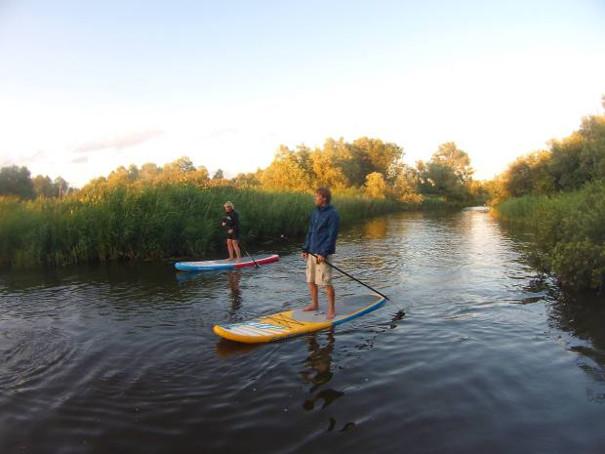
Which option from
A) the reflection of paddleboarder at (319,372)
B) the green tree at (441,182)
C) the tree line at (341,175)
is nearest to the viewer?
the reflection of paddleboarder at (319,372)

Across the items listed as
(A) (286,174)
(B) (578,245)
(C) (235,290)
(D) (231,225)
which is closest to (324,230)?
(C) (235,290)

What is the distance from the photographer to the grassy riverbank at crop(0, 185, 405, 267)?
14211mm

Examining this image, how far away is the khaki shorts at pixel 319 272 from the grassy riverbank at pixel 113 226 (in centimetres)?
897

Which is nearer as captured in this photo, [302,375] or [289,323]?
[302,375]

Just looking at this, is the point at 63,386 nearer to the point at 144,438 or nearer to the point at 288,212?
the point at 144,438

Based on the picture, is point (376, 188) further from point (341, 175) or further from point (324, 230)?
point (324, 230)

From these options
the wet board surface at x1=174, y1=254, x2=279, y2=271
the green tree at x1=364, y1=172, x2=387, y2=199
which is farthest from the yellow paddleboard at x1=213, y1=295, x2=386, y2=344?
the green tree at x1=364, y1=172, x2=387, y2=199

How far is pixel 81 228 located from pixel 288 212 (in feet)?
35.4

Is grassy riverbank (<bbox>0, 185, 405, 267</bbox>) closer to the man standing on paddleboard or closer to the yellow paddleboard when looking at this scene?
the yellow paddleboard

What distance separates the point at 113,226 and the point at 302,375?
37.2 feet

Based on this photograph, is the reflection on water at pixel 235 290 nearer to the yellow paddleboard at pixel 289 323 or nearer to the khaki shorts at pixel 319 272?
the yellow paddleboard at pixel 289 323

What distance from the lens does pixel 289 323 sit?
7492mm

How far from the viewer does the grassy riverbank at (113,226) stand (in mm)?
14211

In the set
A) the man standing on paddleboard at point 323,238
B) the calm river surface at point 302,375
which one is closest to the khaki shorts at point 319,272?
the man standing on paddleboard at point 323,238
